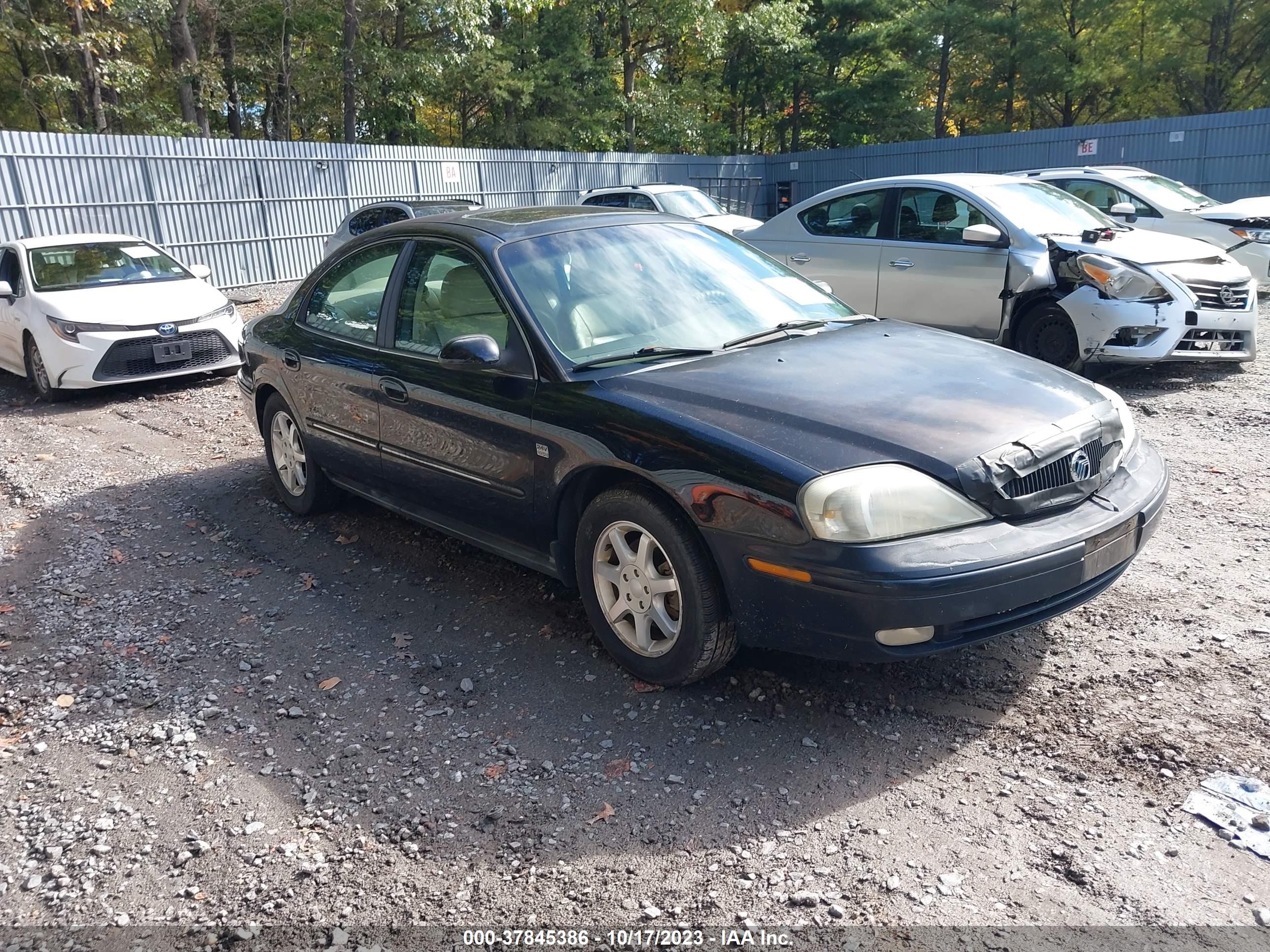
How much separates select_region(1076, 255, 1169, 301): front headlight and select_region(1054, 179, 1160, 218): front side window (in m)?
5.00

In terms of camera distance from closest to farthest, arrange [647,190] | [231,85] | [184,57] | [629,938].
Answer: [629,938] → [647,190] → [184,57] → [231,85]

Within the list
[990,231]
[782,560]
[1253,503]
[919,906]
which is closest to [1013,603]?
[782,560]

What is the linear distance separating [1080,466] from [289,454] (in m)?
4.32

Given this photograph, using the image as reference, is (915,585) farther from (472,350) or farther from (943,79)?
(943,79)

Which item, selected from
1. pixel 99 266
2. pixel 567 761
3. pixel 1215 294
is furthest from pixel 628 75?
pixel 567 761

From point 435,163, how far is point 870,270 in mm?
14252

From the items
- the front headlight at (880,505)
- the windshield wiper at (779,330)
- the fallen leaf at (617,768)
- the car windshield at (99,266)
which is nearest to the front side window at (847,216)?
the windshield wiper at (779,330)

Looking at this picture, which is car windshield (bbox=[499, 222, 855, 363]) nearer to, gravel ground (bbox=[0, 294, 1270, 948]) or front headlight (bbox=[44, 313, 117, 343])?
gravel ground (bbox=[0, 294, 1270, 948])

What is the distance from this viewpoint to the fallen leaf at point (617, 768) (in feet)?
10.4

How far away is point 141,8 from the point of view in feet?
72.7

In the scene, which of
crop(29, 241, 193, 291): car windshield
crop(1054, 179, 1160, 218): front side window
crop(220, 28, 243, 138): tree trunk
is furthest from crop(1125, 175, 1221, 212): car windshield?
crop(220, 28, 243, 138): tree trunk

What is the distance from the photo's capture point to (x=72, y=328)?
30.0 ft

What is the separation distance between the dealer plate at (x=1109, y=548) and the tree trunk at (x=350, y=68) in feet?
74.3

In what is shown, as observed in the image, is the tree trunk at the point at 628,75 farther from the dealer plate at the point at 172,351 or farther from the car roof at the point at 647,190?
the dealer plate at the point at 172,351
